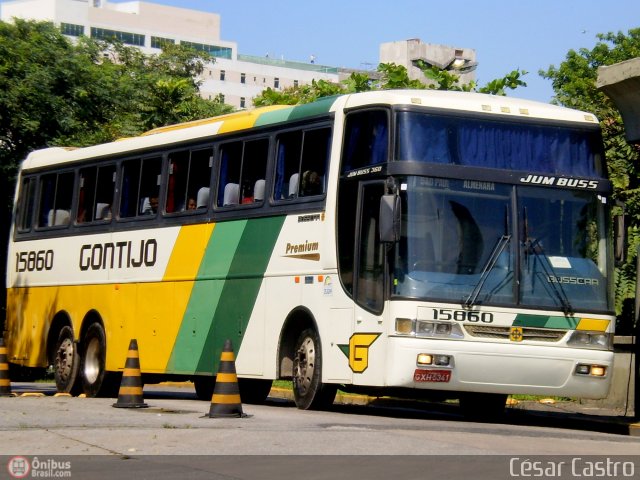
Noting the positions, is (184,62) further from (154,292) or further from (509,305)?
(509,305)

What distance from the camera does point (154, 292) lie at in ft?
65.8

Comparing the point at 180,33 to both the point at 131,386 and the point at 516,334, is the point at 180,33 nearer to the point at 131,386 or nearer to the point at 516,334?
the point at 131,386

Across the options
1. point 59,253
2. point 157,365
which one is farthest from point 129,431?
point 59,253

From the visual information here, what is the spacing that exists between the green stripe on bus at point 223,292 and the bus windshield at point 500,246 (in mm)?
2670

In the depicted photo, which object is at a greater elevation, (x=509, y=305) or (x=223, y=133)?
(x=223, y=133)

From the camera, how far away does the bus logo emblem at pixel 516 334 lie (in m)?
15.1

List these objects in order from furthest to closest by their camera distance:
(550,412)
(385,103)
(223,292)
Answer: (550,412)
(223,292)
(385,103)

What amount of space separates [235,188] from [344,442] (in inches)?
278

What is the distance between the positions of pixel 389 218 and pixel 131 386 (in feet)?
12.6

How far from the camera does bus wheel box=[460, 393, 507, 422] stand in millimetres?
17625

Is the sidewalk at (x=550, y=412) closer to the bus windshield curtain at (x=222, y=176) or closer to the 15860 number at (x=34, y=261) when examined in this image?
the bus windshield curtain at (x=222, y=176)

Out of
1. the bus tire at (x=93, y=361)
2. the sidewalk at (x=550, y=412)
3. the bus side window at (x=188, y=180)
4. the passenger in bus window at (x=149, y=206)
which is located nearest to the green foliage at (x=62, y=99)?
the bus tire at (x=93, y=361)

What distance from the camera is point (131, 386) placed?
16.1m
